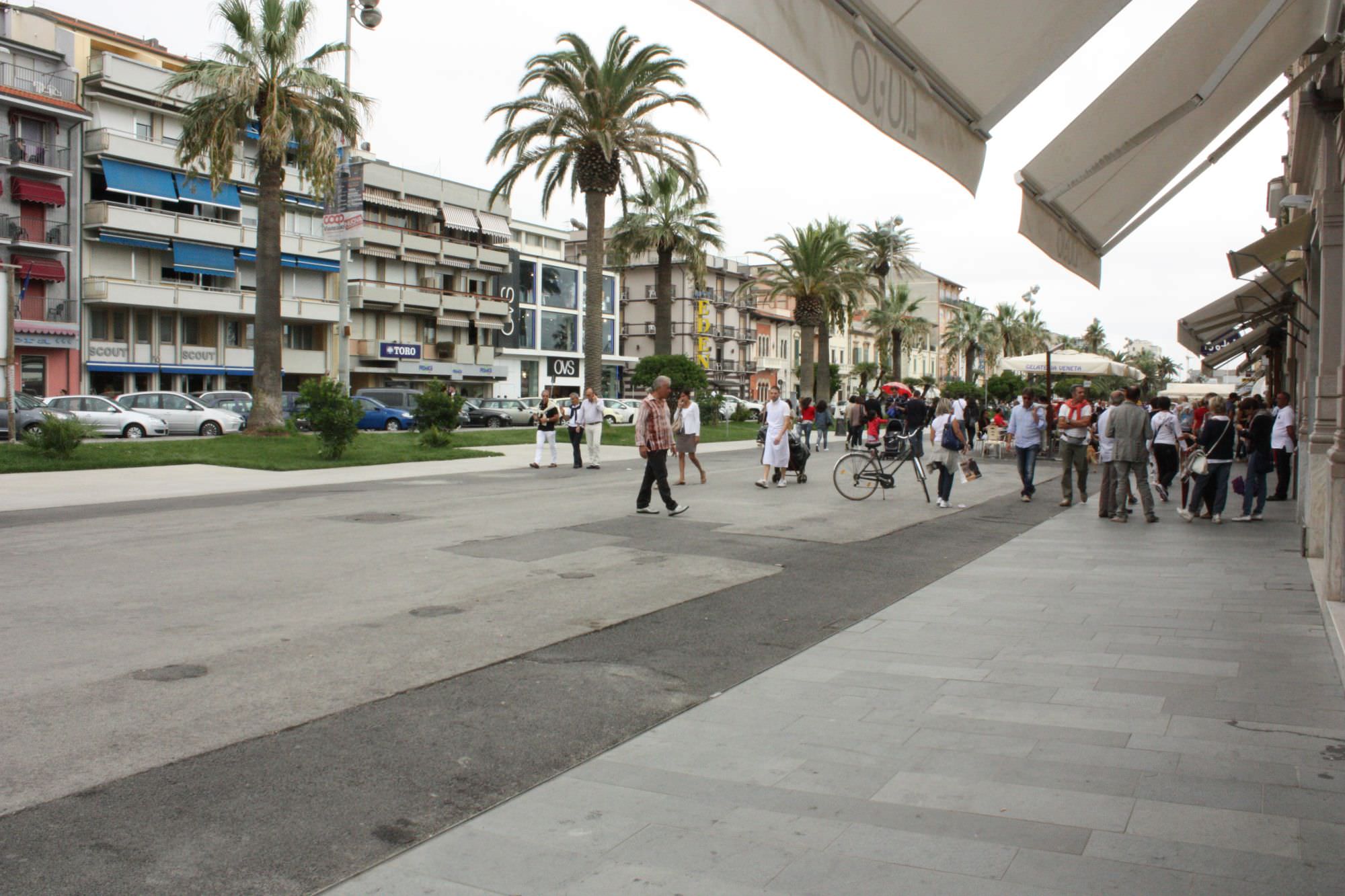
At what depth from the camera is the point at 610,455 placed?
2827 centimetres

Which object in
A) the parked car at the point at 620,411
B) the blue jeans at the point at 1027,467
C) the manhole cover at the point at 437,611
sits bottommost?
the manhole cover at the point at 437,611

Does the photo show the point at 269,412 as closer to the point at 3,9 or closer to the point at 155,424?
the point at 155,424

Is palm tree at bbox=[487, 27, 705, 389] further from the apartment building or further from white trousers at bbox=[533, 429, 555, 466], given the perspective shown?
the apartment building

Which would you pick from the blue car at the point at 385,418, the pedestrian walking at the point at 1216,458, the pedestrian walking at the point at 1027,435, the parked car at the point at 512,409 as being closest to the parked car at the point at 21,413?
the blue car at the point at 385,418

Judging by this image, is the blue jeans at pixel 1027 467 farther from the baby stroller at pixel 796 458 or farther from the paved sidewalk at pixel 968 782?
the paved sidewalk at pixel 968 782

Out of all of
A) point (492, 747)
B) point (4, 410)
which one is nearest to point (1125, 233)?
point (492, 747)

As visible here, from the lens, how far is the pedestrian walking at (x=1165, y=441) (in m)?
16.1

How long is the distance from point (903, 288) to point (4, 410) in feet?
202

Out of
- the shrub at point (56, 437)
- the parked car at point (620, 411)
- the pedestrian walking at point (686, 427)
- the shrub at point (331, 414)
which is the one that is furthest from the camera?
the parked car at point (620, 411)

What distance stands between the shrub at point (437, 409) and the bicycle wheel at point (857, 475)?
13357 millimetres

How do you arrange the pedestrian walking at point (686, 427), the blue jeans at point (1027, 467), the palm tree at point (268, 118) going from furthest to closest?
the palm tree at point (268, 118) < the pedestrian walking at point (686, 427) < the blue jeans at point (1027, 467)

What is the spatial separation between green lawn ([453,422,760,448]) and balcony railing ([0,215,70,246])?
1953 centimetres

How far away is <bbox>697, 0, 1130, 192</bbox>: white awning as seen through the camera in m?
3.12

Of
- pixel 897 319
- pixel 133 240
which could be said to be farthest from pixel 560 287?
pixel 133 240
